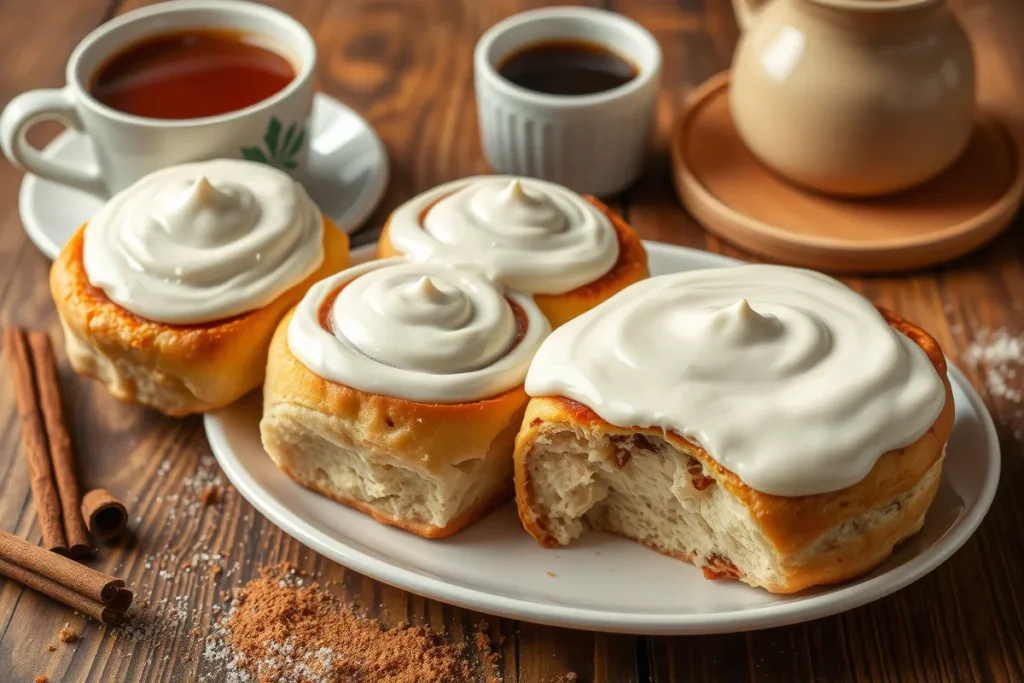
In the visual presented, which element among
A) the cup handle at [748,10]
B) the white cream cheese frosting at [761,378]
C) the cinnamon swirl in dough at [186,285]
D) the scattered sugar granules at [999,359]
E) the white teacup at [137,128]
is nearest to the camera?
the white cream cheese frosting at [761,378]

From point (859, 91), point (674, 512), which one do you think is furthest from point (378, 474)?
point (859, 91)

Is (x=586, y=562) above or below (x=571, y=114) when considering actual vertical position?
Result: below

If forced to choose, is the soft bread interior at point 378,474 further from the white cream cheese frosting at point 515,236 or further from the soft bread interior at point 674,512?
the white cream cheese frosting at point 515,236

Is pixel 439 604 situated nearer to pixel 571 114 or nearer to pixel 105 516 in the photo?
pixel 105 516

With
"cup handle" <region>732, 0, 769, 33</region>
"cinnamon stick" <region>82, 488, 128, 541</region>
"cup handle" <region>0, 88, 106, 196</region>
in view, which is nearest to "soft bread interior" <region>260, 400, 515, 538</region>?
→ "cinnamon stick" <region>82, 488, 128, 541</region>

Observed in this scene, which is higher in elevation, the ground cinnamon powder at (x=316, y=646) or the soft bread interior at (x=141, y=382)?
the soft bread interior at (x=141, y=382)

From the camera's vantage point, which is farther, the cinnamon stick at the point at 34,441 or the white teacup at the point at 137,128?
the white teacup at the point at 137,128

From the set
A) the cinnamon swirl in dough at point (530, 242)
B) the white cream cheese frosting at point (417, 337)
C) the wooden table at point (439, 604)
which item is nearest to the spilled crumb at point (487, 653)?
the wooden table at point (439, 604)
